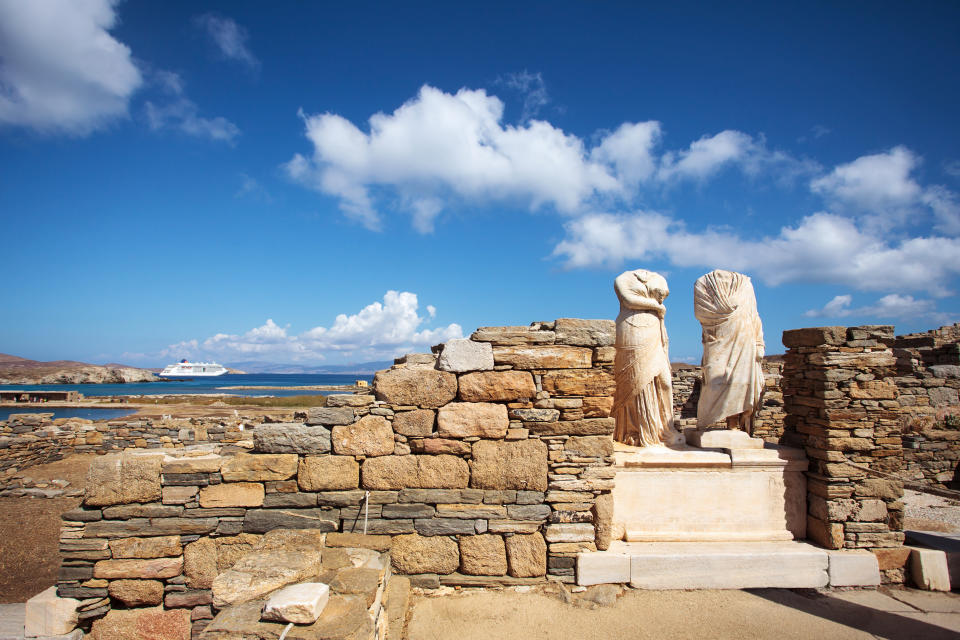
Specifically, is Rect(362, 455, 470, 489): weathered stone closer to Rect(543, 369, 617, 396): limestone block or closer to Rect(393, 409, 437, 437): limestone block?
Rect(393, 409, 437, 437): limestone block

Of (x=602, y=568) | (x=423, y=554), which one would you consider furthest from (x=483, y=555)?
(x=602, y=568)

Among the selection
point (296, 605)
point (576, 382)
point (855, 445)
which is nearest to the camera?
point (296, 605)

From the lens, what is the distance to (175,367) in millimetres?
92188

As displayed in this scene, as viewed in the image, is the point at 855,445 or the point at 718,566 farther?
the point at 855,445

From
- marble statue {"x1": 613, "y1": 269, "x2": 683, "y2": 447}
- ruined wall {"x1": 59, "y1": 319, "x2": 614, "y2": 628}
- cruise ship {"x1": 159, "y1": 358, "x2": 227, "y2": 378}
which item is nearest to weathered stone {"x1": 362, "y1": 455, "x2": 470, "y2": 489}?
ruined wall {"x1": 59, "y1": 319, "x2": 614, "y2": 628}

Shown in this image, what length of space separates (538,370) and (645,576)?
2.23m

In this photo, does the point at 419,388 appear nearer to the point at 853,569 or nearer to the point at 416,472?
the point at 416,472

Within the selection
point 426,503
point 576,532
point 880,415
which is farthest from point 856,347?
point 426,503

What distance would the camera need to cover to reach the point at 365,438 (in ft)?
14.3

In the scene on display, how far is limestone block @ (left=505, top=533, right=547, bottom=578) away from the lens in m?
4.36

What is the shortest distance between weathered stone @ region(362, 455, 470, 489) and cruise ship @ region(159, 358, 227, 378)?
342 feet

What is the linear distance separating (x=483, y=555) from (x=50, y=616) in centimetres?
362

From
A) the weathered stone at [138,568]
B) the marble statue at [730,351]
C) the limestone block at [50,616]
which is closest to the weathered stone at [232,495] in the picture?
the weathered stone at [138,568]

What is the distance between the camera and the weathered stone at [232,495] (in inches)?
162
